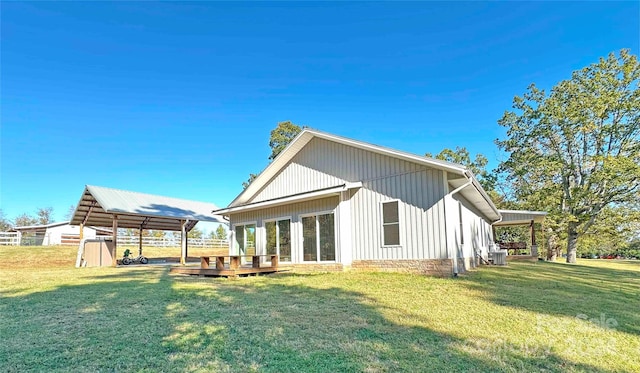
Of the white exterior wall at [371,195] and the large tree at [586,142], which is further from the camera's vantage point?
the large tree at [586,142]

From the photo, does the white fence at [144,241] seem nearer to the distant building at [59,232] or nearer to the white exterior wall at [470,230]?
the distant building at [59,232]

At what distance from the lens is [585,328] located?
14.7 feet

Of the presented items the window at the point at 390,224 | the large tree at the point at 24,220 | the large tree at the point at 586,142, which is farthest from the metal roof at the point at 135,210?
the large tree at the point at 24,220

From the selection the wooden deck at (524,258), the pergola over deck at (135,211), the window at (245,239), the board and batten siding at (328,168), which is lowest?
the wooden deck at (524,258)

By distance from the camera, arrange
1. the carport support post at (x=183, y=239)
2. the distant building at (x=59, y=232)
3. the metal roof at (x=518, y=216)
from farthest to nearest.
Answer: the distant building at (x=59, y=232) < the metal roof at (x=518, y=216) < the carport support post at (x=183, y=239)

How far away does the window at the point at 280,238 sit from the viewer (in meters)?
12.9

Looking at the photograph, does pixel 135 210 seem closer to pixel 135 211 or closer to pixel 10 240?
pixel 135 211

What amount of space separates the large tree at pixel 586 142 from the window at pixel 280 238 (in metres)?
17.1

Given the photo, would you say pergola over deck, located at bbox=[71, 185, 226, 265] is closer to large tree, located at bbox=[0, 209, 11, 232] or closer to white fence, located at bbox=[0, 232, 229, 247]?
white fence, located at bbox=[0, 232, 229, 247]

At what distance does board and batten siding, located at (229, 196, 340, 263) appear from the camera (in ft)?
38.7

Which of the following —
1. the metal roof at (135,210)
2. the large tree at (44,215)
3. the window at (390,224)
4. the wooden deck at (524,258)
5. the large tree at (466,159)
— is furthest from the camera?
the large tree at (44,215)

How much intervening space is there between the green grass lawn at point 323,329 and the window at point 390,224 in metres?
2.60

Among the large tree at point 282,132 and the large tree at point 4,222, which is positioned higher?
the large tree at point 282,132

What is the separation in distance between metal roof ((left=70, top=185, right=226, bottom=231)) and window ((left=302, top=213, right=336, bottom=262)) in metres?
8.60
